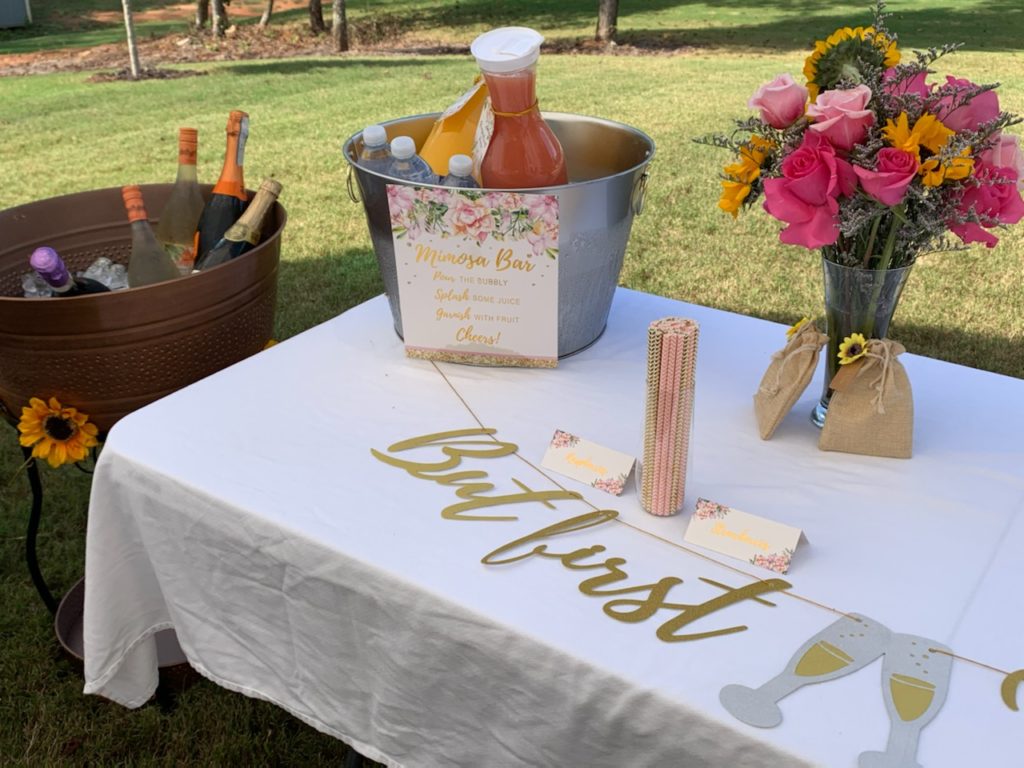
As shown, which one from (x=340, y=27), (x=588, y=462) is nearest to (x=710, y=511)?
(x=588, y=462)

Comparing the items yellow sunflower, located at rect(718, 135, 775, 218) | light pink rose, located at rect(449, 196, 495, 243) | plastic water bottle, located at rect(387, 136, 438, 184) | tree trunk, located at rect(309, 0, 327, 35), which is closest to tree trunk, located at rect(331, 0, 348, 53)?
tree trunk, located at rect(309, 0, 327, 35)

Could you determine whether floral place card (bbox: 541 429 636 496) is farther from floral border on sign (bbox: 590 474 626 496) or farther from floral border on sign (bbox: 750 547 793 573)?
floral border on sign (bbox: 750 547 793 573)

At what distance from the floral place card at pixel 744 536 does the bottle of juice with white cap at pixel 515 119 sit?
44 centimetres

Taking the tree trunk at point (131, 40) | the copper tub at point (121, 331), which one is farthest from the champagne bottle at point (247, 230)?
the tree trunk at point (131, 40)

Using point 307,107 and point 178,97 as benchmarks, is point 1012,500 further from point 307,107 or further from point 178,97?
point 178,97

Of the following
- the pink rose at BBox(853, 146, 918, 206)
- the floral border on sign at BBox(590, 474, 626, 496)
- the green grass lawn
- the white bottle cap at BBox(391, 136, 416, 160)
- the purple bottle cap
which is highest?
the pink rose at BBox(853, 146, 918, 206)

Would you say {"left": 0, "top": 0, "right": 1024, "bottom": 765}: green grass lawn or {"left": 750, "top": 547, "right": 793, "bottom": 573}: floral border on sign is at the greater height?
{"left": 750, "top": 547, "right": 793, "bottom": 573}: floral border on sign

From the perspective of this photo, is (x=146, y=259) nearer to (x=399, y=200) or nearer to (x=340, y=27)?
(x=399, y=200)

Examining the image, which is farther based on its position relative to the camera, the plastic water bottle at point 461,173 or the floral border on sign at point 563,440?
the plastic water bottle at point 461,173

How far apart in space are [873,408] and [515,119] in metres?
0.50

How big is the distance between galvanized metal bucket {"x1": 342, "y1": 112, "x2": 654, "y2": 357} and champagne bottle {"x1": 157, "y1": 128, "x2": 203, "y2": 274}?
384mm

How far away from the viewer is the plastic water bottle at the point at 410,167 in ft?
3.31

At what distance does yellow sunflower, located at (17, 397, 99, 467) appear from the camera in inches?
44.4

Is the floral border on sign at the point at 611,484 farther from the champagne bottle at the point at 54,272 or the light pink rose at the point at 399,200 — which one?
the champagne bottle at the point at 54,272
